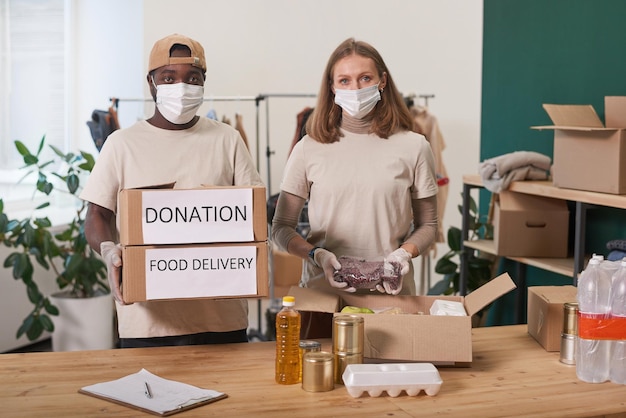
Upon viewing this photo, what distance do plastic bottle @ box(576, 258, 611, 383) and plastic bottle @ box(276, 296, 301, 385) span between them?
630mm

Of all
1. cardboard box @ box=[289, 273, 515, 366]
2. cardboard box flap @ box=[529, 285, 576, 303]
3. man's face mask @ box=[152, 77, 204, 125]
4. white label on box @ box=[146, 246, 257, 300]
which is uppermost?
man's face mask @ box=[152, 77, 204, 125]

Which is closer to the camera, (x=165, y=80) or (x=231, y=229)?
(x=231, y=229)

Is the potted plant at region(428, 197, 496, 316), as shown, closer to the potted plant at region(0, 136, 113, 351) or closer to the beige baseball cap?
the potted plant at region(0, 136, 113, 351)

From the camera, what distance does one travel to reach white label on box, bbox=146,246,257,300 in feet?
6.01

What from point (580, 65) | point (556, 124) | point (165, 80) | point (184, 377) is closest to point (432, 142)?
point (580, 65)

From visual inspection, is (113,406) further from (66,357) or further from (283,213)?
(283,213)

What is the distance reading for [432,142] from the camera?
482cm

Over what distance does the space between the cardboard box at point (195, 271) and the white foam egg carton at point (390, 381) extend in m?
0.32

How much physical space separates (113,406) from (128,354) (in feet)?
1.20

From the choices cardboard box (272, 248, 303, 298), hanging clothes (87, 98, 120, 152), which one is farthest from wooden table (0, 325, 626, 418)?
cardboard box (272, 248, 303, 298)

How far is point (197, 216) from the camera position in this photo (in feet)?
6.03

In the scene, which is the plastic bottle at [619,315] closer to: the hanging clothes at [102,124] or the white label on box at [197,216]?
the white label on box at [197,216]

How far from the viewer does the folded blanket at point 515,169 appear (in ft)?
11.0

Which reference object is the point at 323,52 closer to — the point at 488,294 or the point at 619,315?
the point at 488,294
